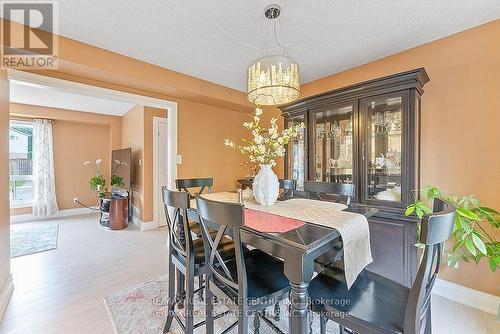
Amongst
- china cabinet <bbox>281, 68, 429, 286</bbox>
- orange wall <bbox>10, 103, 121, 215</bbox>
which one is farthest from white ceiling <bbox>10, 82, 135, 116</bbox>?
china cabinet <bbox>281, 68, 429, 286</bbox>

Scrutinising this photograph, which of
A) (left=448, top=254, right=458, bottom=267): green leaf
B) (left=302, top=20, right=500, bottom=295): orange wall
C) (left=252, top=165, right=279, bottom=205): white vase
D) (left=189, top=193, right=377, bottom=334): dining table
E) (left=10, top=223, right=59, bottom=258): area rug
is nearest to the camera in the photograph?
(left=189, top=193, right=377, bottom=334): dining table

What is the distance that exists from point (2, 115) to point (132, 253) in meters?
2.12

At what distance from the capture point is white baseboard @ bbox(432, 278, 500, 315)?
6.10ft

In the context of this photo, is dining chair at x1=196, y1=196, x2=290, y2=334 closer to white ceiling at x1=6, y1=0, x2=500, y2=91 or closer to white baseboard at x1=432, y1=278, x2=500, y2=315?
white ceiling at x1=6, y1=0, x2=500, y2=91

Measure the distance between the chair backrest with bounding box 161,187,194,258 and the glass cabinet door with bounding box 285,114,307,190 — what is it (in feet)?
6.00

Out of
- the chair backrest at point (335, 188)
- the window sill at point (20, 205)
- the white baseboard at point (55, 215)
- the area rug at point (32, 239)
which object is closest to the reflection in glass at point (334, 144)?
the chair backrest at point (335, 188)

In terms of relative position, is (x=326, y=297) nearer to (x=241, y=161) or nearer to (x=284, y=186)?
(x=284, y=186)

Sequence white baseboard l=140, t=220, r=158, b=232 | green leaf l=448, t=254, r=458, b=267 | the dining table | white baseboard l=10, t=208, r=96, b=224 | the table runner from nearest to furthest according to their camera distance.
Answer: the dining table
the table runner
green leaf l=448, t=254, r=458, b=267
white baseboard l=140, t=220, r=158, b=232
white baseboard l=10, t=208, r=96, b=224

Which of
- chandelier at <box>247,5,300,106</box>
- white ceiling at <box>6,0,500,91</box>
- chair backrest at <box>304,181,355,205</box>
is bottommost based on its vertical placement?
chair backrest at <box>304,181,355,205</box>

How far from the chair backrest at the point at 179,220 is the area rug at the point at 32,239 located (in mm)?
2921

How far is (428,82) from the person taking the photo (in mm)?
2223

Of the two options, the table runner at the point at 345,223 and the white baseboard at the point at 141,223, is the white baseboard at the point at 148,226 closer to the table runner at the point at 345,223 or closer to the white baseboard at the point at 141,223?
the white baseboard at the point at 141,223

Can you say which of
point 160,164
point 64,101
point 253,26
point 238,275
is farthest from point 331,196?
point 64,101

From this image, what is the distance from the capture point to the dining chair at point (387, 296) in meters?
0.86
